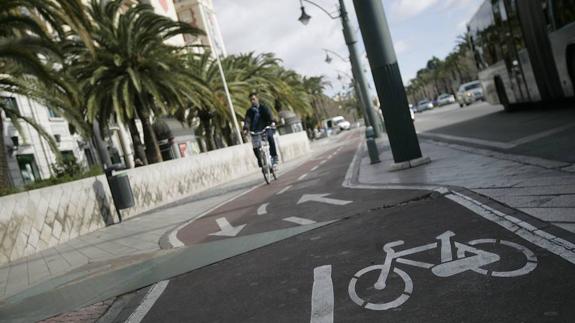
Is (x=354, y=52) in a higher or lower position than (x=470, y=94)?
higher

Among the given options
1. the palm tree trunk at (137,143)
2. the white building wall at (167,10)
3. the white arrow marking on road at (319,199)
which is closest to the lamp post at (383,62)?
the white arrow marking on road at (319,199)

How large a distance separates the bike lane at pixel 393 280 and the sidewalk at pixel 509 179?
45cm

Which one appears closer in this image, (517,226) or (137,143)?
(517,226)

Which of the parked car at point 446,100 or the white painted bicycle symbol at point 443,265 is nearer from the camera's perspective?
the white painted bicycle symbol at point 443,265

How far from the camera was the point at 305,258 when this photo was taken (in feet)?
15.2

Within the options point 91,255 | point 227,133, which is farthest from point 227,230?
point 227,133

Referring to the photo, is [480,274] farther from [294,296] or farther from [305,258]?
[305,258]

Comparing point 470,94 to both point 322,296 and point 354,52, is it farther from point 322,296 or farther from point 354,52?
point 322,296

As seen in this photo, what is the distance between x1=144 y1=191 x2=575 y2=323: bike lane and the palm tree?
1504 cm

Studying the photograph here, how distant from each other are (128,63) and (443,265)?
17.8 metres

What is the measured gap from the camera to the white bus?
448 inches

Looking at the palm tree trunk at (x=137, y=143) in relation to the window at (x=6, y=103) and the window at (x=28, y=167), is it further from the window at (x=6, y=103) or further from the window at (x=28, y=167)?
the window at (x=28, y=167)

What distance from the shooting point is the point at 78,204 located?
39.2 ft

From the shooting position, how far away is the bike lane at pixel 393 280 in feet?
9.40
